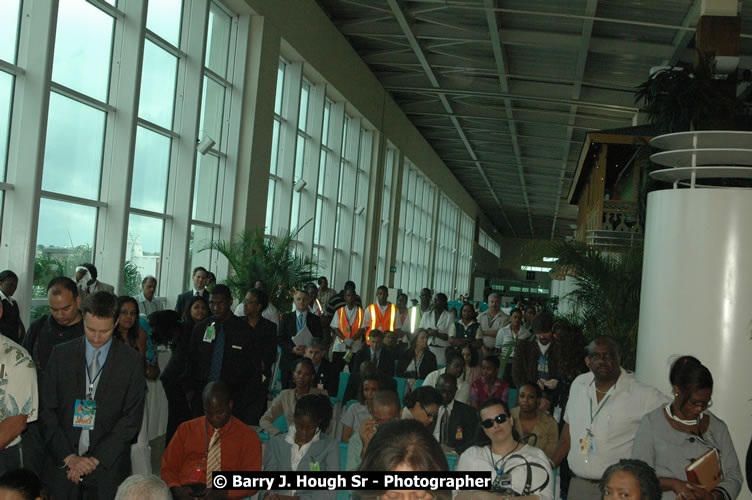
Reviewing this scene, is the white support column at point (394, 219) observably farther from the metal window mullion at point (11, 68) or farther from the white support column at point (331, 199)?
the metal window mullion at point (11, 68)

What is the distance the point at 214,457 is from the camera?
4.94 m

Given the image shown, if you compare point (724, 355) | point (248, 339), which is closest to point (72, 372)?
point (248, 339)

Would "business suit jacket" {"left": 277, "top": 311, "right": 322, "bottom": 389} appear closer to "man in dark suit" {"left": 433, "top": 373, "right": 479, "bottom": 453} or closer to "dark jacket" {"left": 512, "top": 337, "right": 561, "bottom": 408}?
"dark jacket" {"left": 512, "top": 337, "right": 561, "bottom": 408}

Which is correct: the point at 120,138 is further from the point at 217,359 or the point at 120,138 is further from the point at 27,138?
the point at 217,359

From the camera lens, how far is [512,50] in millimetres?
20562

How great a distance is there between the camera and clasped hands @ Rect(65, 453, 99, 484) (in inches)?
169

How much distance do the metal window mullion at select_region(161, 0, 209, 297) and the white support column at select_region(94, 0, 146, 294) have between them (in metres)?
1.81

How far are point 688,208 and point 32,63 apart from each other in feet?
22.8

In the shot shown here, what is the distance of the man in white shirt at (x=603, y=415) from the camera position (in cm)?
468

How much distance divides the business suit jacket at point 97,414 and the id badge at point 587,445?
2668 millimetres

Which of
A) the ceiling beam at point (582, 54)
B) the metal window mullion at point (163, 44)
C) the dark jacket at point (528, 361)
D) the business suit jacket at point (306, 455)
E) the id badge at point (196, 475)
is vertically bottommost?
the id badge at point (196, 475)

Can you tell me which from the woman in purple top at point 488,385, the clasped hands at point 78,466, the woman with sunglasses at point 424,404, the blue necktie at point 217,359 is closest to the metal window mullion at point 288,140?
the woman in purple top at point 488,385

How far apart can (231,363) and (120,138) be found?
15.8ft

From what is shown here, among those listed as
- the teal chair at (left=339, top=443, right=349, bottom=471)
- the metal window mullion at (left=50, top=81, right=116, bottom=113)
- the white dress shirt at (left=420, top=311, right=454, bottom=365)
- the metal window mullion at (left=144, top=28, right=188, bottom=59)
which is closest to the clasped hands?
the teal chair at (left=339, top=443, right=349, bottom=471)
